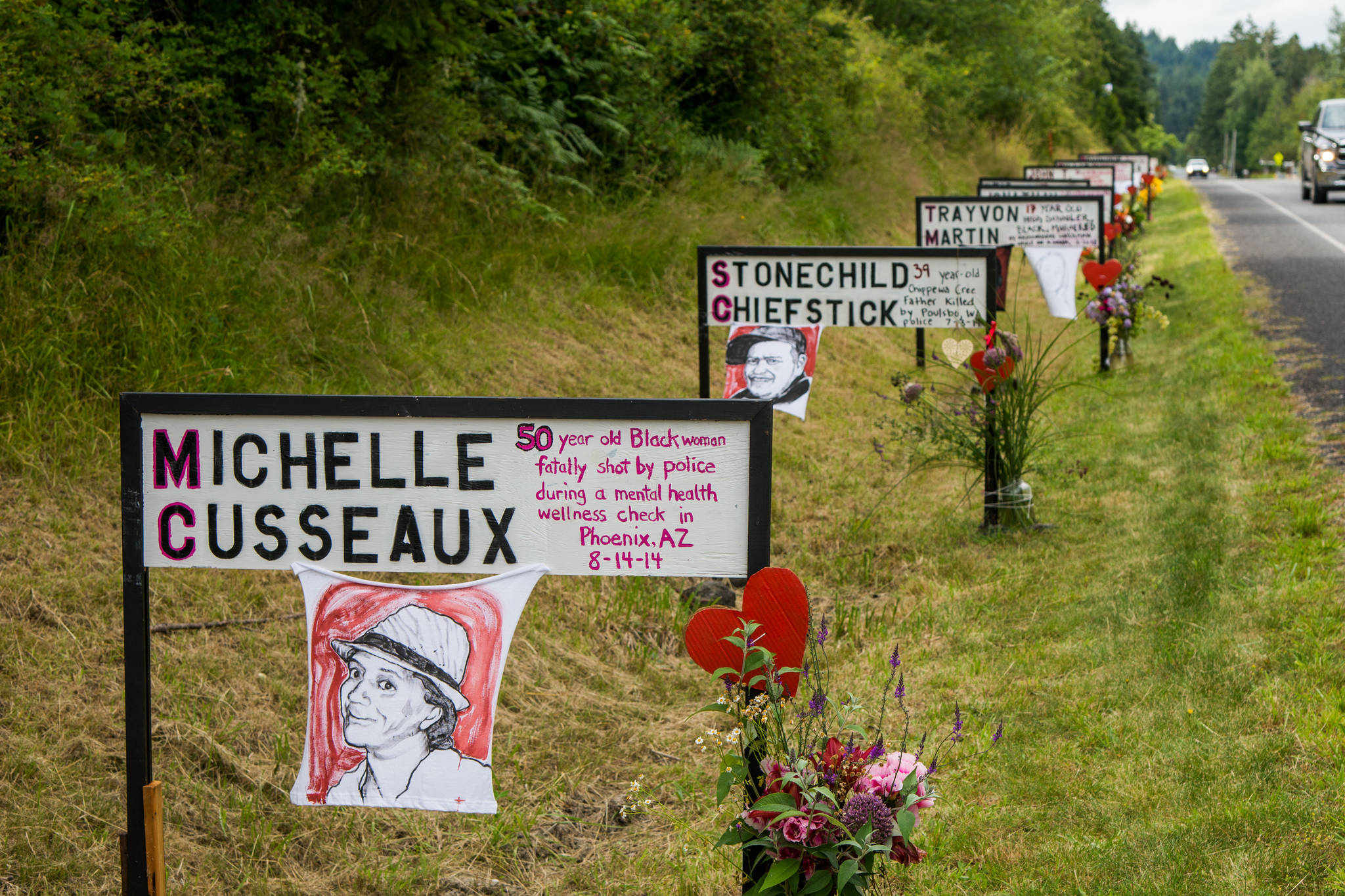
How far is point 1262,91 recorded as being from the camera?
138500 mm

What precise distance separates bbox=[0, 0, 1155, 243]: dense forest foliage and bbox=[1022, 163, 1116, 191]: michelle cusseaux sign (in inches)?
109

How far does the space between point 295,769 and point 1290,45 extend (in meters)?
166

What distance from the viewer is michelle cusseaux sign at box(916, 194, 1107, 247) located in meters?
8.95

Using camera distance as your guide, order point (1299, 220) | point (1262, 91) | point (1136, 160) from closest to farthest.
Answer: point (1299, 220)
point (1136, 160)
point (1262, 91)

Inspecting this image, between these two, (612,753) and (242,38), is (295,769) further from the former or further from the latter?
(242,38)

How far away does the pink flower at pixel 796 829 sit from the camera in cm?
220

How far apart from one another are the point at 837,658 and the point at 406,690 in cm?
211

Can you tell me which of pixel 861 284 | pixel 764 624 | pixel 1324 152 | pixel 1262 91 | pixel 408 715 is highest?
pixel 1262 91

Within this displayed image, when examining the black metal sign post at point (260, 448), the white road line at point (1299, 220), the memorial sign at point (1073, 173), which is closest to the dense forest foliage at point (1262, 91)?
the white road line at point (1299, 220)

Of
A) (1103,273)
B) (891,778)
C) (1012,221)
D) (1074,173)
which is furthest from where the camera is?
(1074,173)

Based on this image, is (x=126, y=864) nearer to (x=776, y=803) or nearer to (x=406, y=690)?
(x=406, y=690)

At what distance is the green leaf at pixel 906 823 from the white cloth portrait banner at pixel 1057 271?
7268 millimetres

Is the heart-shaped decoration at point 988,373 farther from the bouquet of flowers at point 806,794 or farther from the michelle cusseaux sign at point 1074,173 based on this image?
the michelle cusseaux sign at point 1074,173

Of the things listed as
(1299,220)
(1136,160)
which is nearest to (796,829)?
(1299,220)
